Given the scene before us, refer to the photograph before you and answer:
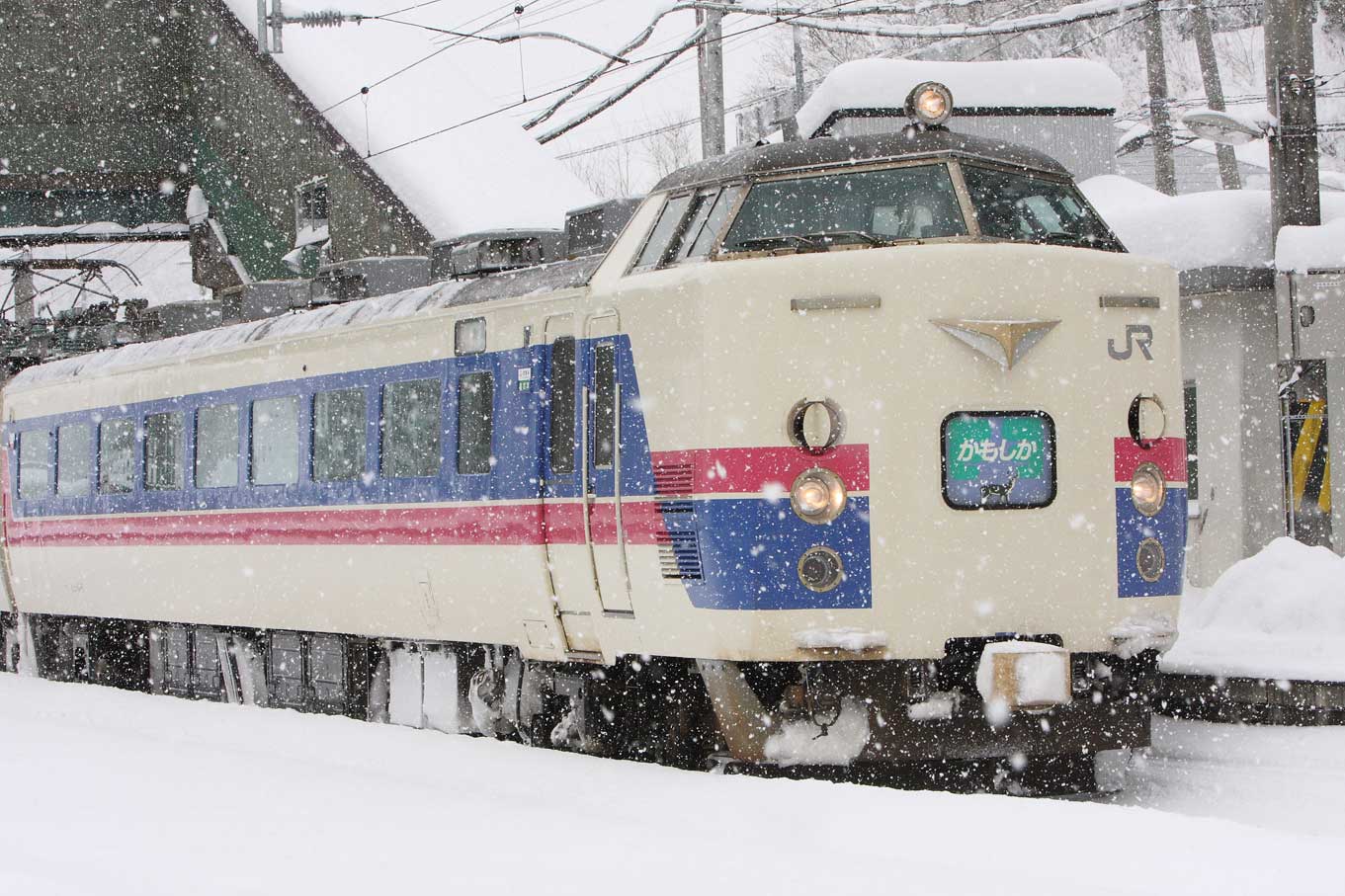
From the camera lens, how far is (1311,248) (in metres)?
13.6

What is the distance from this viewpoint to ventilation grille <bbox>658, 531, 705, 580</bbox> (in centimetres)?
827

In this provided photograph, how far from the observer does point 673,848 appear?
603 cm

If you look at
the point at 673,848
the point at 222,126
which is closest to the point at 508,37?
the point at 222,126

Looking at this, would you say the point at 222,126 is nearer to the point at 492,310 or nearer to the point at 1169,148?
the point at 1169,148

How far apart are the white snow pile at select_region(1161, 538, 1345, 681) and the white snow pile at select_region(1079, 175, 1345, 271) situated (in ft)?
15.1

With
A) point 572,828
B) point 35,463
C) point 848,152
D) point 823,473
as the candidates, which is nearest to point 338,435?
point 848,152

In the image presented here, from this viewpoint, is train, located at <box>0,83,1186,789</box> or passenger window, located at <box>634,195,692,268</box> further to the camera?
passenger window, located at <box>634,195,692,268</box>

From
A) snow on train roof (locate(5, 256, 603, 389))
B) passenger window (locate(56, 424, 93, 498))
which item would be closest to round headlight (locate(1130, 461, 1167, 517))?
snow on train roof (locate(5, 256, 603, 389))

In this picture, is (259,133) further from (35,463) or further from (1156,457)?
(1156,457)

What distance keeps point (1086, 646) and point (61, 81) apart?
24054 mm

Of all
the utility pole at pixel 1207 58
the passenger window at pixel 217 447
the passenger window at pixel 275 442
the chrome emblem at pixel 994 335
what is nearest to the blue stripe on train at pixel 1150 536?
the chrome emblem at pixel 994 335

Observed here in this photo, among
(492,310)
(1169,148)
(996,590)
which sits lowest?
(996,590)

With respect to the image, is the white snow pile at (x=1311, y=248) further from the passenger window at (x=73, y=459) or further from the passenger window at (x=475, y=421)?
the passenger window at (x=73, y=459)

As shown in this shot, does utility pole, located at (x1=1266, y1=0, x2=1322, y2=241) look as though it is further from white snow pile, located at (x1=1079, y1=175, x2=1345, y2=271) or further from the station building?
the station building
